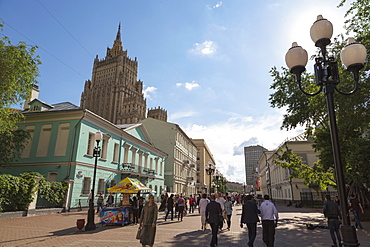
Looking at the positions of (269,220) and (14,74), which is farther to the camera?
(14,74)

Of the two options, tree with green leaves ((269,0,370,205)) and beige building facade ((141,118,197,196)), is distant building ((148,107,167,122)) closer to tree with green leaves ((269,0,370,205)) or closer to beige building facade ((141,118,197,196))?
beige building facade ((141,118,197,196))

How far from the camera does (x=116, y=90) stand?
115 m

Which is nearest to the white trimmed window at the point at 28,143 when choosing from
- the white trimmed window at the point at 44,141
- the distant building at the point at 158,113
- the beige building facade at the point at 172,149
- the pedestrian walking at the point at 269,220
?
the white trimmed window at the point at 44,141

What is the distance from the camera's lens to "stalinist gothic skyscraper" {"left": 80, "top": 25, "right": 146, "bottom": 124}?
109 metres

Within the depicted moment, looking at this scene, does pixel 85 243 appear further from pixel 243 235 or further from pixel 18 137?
pixel 18 137

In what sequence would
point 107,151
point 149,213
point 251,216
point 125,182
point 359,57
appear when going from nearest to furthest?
1. point 359,57
2. point 149,213
3. point 251,216
4. point 125,182
5. point 107,151

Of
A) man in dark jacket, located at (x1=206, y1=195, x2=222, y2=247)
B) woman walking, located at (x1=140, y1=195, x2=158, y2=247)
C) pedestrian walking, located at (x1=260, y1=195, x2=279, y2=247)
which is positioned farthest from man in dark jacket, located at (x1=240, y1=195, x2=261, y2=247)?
woman walking, located at (x1=140, y1=195, x2=158, y2=247)

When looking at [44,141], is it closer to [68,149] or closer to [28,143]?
[28,143]

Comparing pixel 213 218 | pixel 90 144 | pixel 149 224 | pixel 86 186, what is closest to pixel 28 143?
pixel 90 144

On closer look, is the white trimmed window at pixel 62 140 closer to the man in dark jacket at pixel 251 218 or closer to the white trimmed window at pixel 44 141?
the white trimmed window at pixel 44 141

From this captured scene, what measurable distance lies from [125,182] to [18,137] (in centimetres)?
1252

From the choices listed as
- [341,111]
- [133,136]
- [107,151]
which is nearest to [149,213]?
[341,111]

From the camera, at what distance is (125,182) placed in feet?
53.3

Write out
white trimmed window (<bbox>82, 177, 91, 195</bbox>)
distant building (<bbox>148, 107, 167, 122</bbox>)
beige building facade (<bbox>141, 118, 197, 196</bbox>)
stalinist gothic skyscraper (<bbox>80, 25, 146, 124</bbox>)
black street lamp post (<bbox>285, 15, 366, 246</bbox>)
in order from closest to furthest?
black street lamp post (<bbox>285, 15, 366, 246</bbox>) → white trimmed window (<bbox>82, 177, 91, 195</bbox>) → beige building facade (<bbox>141, 118, 197, 196</bbox>) → stalinist gothic skyscraper (<bbox>80, 25, 146, 124</bbox>) → distant building (<bbox>148, 107, 167, 122</bbox>)
